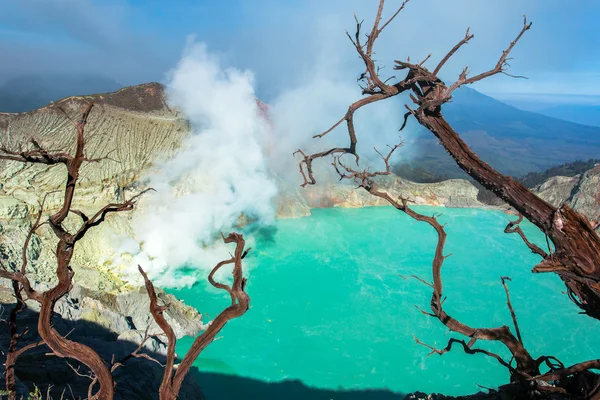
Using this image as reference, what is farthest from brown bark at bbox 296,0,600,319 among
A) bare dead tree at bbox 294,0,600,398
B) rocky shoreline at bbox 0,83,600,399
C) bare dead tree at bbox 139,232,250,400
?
rocky shoreline at bbox 0,83,600,399

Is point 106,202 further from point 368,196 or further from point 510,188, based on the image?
point 510,188

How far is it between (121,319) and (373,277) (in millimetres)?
8895

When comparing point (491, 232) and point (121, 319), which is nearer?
point (121, 319)

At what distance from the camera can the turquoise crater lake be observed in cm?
1002

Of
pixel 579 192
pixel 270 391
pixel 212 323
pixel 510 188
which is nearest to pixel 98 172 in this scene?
pixel 270 391

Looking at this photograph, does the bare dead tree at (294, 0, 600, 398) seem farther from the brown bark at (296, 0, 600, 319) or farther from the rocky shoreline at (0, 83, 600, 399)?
the rocky shoreline at (0, 83, 600, 399)

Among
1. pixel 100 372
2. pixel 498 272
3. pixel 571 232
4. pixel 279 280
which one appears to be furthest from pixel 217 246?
pixel 571 232

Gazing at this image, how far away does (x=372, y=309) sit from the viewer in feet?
42.9

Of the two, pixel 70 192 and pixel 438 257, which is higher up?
pixel 438 257

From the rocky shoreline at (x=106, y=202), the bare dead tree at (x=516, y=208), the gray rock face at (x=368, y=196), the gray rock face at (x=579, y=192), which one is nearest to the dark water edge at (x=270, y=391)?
the rocky shoreline at (x=106, y=202)

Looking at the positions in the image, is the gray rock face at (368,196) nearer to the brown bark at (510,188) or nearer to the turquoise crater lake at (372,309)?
the turquoise crater lake at (372,309)

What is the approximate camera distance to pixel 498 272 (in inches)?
652

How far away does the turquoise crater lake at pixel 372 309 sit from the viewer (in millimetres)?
10016

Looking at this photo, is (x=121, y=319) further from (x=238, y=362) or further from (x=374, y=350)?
(x=374, y=350)
